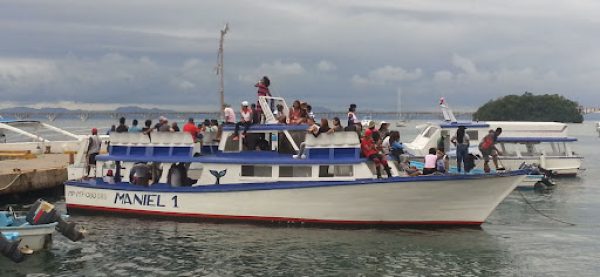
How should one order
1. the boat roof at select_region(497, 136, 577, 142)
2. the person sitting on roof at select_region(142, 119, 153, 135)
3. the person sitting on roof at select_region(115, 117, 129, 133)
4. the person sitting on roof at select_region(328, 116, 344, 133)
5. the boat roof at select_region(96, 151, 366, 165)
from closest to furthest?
the boat roof at select_region(96, 151, 366, 165)
the person sitting on roof at select_region(328, 116, 344, 133)
the person sitting on roof at select_region(142, 119, 153, 135)
the person sitting on roof at select_region(115, 117, 129, 133)
the boat roof at select_region(497, 136, 577, 142)

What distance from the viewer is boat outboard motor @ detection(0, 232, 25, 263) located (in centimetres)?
1862

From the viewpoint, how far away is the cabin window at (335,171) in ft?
77.4

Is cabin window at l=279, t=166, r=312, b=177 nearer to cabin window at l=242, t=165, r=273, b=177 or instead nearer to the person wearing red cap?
cabin window at l=242, t=165, r=273, b=177

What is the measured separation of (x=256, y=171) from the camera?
24281 mm

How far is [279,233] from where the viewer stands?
23062mm

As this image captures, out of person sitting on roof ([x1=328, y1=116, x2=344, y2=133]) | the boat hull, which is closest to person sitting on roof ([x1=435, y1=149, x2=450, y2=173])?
the boat hull

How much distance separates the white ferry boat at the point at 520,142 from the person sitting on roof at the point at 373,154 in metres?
18.9

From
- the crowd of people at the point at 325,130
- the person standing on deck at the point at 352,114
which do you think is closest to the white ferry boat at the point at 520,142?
the crowd of people at the point at 325,130

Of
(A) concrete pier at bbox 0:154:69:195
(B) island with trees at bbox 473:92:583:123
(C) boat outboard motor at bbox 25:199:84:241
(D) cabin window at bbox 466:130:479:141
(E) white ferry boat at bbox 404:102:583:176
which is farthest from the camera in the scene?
(B) island with trees at bbox 473:92:583:123

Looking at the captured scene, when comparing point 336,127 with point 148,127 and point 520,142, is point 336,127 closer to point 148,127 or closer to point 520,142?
point 148,127

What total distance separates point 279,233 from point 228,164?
3030 millimetres

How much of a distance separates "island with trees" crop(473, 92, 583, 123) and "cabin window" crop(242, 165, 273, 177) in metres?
169

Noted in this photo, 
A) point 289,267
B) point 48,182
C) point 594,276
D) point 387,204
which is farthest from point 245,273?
point 48,182

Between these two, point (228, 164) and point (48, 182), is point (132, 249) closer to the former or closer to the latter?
point (228, 164)
